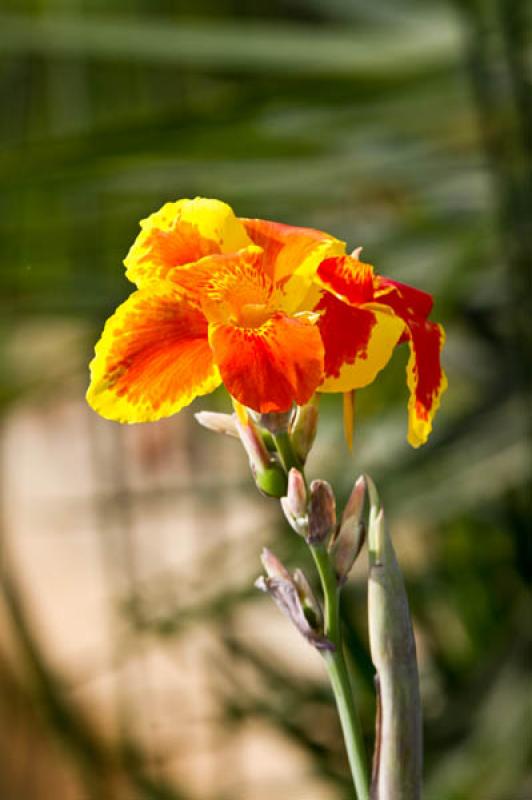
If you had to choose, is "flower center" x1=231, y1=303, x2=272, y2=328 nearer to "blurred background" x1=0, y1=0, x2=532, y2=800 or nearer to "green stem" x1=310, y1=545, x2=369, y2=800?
"green stem" x1=310, y1=545, x2=369, y2=800

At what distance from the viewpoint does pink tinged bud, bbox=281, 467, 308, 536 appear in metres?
0.22

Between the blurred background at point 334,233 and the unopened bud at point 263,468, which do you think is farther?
the blurred background at point 334,233

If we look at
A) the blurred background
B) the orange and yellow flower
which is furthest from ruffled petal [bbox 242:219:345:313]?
the blurred background

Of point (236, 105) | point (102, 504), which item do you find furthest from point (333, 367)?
point (102, 504)

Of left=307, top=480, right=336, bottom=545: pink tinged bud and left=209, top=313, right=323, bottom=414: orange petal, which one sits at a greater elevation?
left=209, top=313, right=323, bottom=414: orange petal

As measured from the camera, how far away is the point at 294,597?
225 millimetres

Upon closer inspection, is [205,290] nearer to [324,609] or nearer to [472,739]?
[324,609]

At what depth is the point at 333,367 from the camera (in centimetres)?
23

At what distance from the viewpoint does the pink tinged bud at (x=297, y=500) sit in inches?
8.6

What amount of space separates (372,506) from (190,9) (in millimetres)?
920

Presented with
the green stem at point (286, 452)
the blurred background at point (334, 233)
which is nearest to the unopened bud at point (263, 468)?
the green stem at point (286, 452)

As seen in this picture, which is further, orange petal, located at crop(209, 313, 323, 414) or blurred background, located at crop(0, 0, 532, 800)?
blurred background, located at crop(0, 0, 532, 800)

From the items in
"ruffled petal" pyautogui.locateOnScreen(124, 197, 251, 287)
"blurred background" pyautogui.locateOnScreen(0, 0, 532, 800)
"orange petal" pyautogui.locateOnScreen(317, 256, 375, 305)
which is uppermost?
"ruffled petal" pyautogui.locateOnScreen(124, 197, 251, 287)

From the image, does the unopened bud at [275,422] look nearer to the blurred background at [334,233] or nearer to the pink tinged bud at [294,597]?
the pink tinged bud at [294,597]
